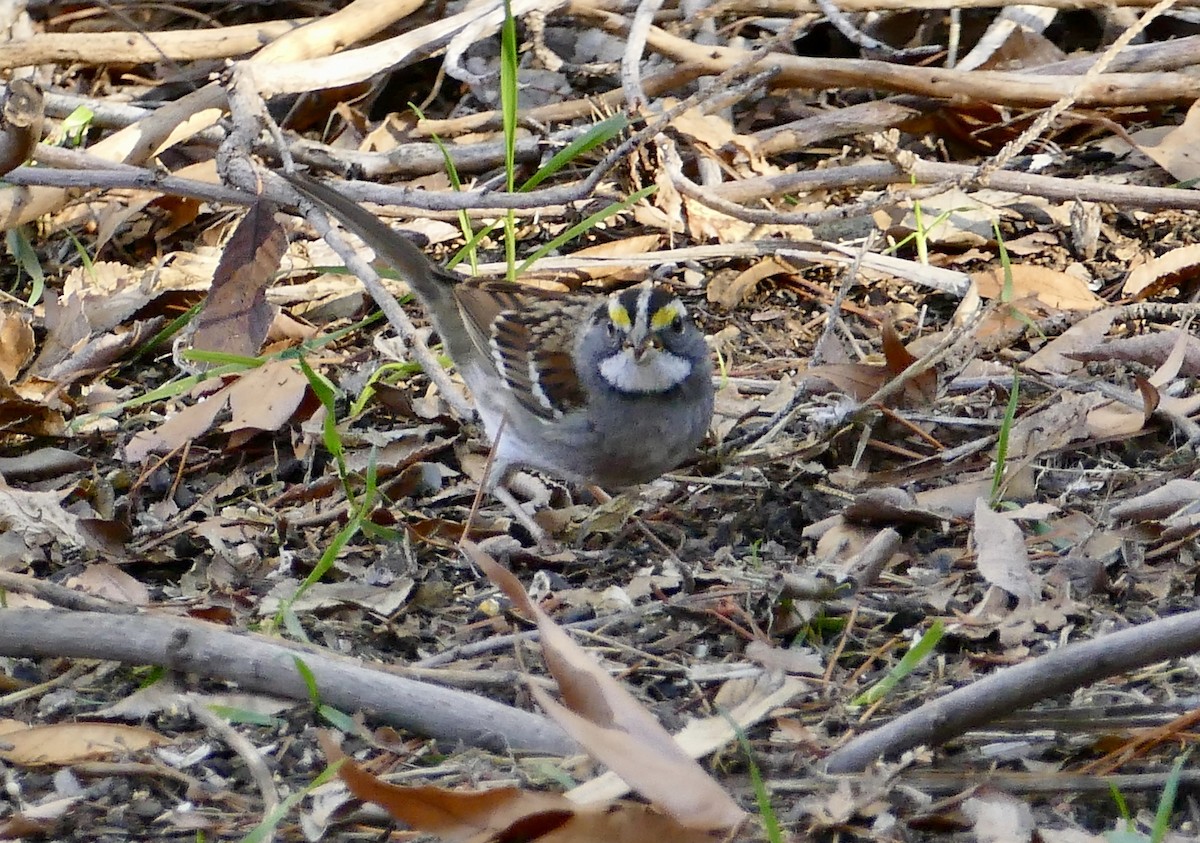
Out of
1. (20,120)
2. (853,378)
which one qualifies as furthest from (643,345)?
(20,120)

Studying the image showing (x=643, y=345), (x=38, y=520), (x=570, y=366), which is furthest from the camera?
(x=570, y=366)

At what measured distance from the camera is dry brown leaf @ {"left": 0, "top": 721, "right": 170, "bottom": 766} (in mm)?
2738

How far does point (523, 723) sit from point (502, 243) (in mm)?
3294

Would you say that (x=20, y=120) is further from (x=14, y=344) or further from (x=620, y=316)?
(x=620, y=316)

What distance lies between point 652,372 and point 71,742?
1.89 metres

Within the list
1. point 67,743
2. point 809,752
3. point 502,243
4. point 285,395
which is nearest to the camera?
point 809,752

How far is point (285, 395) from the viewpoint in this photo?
A: 14.5ft

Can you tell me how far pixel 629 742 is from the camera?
7.67 ft

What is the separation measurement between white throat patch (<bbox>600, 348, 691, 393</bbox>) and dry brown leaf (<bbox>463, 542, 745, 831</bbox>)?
1.57 m

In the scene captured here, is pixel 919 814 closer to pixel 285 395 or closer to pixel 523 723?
pixel 523 723

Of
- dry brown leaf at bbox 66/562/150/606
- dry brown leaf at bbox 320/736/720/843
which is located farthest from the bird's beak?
dry brown leaf at bbox 320/736/720/843

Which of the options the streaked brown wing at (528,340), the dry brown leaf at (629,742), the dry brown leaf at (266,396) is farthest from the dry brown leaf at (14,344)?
the dry brown leaf at (629,742)

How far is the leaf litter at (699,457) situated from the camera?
8.39ft

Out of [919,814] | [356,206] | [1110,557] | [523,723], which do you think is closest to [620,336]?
[356,206]
